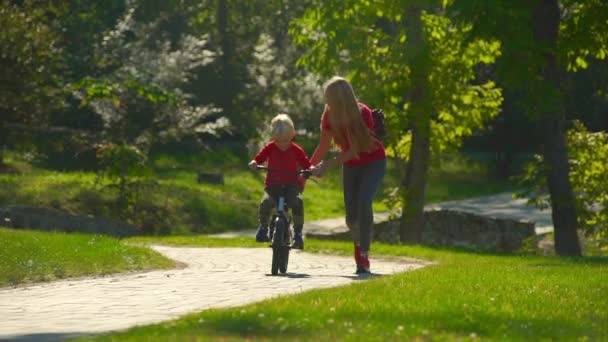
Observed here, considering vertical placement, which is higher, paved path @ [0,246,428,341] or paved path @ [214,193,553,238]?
paved path @ [214,193,553,238]

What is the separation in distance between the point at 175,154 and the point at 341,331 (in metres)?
32.0

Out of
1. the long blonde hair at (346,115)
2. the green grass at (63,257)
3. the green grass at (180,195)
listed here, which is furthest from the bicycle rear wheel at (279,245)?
the green grass at (180,195)

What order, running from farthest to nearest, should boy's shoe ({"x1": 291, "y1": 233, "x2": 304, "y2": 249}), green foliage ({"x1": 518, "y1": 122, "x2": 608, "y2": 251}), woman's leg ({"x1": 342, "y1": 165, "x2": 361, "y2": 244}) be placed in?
1. green foliage ({"x1": 518, "y1": 122, "x2": 608, "y2": 251})
2. boy's shoe ({"x1": 291, "y1": 233, "x2": 304, "y2": 249})
3. woman's leg ({"x1": 342, "y1": 165, "x2": 361, "y2": 244})

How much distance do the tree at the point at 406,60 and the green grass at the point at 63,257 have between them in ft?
25.3

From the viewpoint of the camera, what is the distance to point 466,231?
28156mm

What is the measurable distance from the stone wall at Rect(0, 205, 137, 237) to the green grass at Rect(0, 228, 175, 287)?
15.1ft

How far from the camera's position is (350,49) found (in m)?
24.0

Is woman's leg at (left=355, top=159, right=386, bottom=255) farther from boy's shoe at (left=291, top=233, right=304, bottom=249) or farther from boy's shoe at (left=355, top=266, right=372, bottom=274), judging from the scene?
boy's shoe at (left=291, top=233, right=304, bottom=249)

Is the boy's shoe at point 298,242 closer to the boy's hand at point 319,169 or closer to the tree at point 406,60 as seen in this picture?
the boy's hand at point 319,169

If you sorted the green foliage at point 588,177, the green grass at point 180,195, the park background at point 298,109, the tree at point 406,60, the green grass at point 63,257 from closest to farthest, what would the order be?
1. the green grass at point 63,257
2. the park background at point 298,109
3. the tree at point 406,60
4. the green foliage at point 588,177
5. the green grass at point 180,195

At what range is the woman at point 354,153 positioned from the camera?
1302cm

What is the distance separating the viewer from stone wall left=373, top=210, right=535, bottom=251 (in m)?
27.5

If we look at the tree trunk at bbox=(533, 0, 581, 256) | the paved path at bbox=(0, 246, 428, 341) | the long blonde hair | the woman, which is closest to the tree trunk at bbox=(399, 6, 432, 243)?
the tree trunk at bbox=(533, 0, 581, 256)

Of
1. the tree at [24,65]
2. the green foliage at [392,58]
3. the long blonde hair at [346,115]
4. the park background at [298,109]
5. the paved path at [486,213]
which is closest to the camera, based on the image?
the long blonde hair at [346,115]
